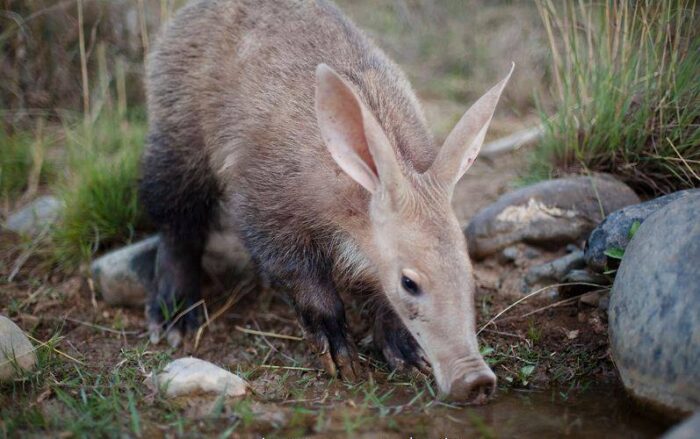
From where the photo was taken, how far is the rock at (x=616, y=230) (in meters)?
3.88

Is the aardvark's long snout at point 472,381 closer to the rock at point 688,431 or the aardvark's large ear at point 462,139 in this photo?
the rock at point 688,431

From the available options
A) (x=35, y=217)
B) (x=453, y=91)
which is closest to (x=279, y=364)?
(x=35, y=217)

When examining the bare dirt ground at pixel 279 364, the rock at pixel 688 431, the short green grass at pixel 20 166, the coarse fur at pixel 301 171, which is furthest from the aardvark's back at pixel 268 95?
the rock at pixel 688 431

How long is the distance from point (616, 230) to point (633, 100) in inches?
47.6

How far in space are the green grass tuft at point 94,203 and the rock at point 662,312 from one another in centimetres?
319

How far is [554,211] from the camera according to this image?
15.0 feet

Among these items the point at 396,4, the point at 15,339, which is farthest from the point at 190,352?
the point at 396,4

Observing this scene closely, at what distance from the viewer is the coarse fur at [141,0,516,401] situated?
3309mm

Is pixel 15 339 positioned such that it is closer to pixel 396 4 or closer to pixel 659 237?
Answer: pixel 659 237

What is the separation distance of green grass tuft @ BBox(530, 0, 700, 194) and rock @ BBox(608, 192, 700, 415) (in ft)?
3.18

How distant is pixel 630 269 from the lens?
11.1 feet

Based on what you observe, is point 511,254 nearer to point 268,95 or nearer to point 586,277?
point 586,277

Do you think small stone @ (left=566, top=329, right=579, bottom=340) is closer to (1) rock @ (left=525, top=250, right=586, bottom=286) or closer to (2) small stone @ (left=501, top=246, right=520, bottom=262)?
(1) rock @ (left=525, top=250, right=586, bottom=286)

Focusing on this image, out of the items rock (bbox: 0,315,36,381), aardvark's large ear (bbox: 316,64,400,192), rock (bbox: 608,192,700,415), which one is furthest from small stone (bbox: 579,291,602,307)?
rock (bbox: 0,315,36,381)
